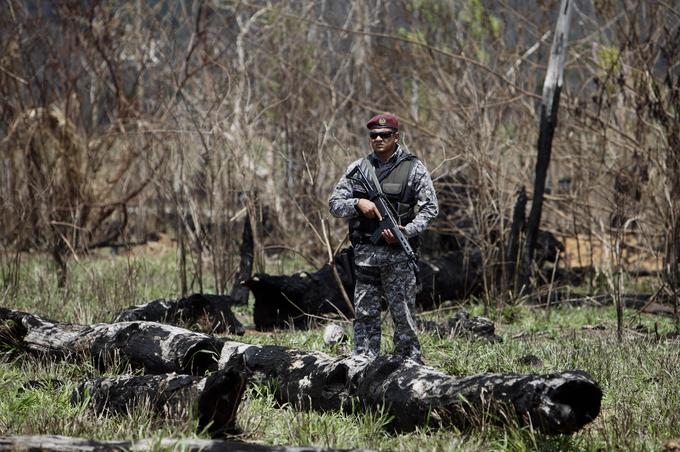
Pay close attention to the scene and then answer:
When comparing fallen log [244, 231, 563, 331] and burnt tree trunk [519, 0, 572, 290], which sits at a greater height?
burnt tree trunk [519, 0, 572, 290]

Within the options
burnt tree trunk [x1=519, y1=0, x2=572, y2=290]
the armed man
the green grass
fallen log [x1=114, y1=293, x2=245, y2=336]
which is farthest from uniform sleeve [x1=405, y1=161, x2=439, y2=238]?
burnt tree trunk [x1=519, y1=0, x2=572, y2=290]

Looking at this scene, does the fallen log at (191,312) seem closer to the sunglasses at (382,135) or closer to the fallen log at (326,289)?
the fallen log at (326,289)

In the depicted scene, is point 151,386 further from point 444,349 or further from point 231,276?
point 231,276

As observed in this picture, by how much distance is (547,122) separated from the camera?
9.30 m

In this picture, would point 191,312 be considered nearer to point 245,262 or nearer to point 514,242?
point 245,262

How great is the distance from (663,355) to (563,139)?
598cm

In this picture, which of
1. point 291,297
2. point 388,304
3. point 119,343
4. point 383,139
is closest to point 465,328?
point 388,304

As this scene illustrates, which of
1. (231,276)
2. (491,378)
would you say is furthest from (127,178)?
(491,378)

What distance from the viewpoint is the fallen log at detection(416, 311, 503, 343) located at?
704 centimetres

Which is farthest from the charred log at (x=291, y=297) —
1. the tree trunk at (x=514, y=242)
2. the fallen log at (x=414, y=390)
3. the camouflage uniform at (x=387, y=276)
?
the fallen log at (x=414, y=390)

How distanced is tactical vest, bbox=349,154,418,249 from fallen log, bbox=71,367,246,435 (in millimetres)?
→ 1695

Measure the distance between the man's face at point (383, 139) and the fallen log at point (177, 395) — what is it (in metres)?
2.03

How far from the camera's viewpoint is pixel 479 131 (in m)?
9.52

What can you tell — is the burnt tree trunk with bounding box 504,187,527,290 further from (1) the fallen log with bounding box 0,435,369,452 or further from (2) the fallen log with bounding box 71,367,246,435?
(1) the fallen log with bounding box 0,435,369,452
